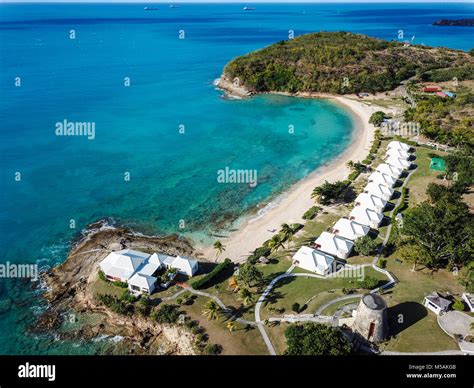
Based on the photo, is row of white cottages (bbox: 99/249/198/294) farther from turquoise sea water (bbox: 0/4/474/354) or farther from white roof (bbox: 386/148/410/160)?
white roof (bbox: 386/148/410/160)

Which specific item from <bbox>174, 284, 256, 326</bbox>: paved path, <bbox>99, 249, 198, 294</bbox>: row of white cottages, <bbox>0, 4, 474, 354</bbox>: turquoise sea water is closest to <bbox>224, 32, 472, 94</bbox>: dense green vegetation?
<bbox>0, 4, 474, 354</bbox>: turquoise sea water

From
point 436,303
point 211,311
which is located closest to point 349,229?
point 436,303

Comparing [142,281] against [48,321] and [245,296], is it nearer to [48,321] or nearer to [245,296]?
[48,321]

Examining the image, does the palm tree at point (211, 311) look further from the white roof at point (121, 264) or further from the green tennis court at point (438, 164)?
the green tennis court at point (438, 164)

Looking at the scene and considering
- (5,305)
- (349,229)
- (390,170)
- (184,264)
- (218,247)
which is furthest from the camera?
(390,170)

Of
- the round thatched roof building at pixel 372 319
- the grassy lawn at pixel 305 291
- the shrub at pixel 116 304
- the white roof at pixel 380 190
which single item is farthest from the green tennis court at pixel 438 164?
the shrub at pixel 116 304

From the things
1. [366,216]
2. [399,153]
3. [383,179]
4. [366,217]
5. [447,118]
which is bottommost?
[366,217]
